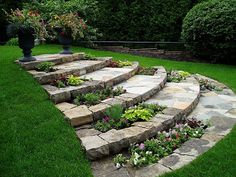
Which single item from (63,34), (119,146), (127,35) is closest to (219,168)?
(119,146)

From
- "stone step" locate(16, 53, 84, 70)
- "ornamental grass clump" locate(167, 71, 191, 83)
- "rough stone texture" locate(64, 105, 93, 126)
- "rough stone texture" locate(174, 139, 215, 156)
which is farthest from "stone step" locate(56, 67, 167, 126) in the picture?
"stone step" locate(16, 53, 84, 70)

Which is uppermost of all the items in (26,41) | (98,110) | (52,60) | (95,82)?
(26,41)

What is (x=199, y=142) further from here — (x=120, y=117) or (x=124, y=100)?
(x=124, y=100)

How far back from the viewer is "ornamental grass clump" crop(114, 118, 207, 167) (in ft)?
12.1

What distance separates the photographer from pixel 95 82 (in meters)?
5.84

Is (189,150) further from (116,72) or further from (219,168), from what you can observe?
(116,72)

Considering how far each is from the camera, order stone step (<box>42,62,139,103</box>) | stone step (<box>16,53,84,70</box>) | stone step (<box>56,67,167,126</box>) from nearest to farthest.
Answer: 1. stone step (<box>56,67,167,126</box>)
2. stone step (<box>42,62,139,103</box>)
3. stone step (<box>16,53,84,70</box>)

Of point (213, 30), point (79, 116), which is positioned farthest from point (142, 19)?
point (79, 116)

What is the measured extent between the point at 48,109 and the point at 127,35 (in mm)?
7639

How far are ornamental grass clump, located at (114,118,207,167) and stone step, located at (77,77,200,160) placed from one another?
0.10 meters

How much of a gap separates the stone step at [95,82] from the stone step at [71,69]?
0.14 meters

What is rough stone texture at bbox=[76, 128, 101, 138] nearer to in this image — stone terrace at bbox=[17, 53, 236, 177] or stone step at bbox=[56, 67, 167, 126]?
stone terrace at bbox=[17, 53, 236, 177]

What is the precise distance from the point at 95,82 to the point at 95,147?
2233mm

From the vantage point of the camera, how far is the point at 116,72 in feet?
22.5
